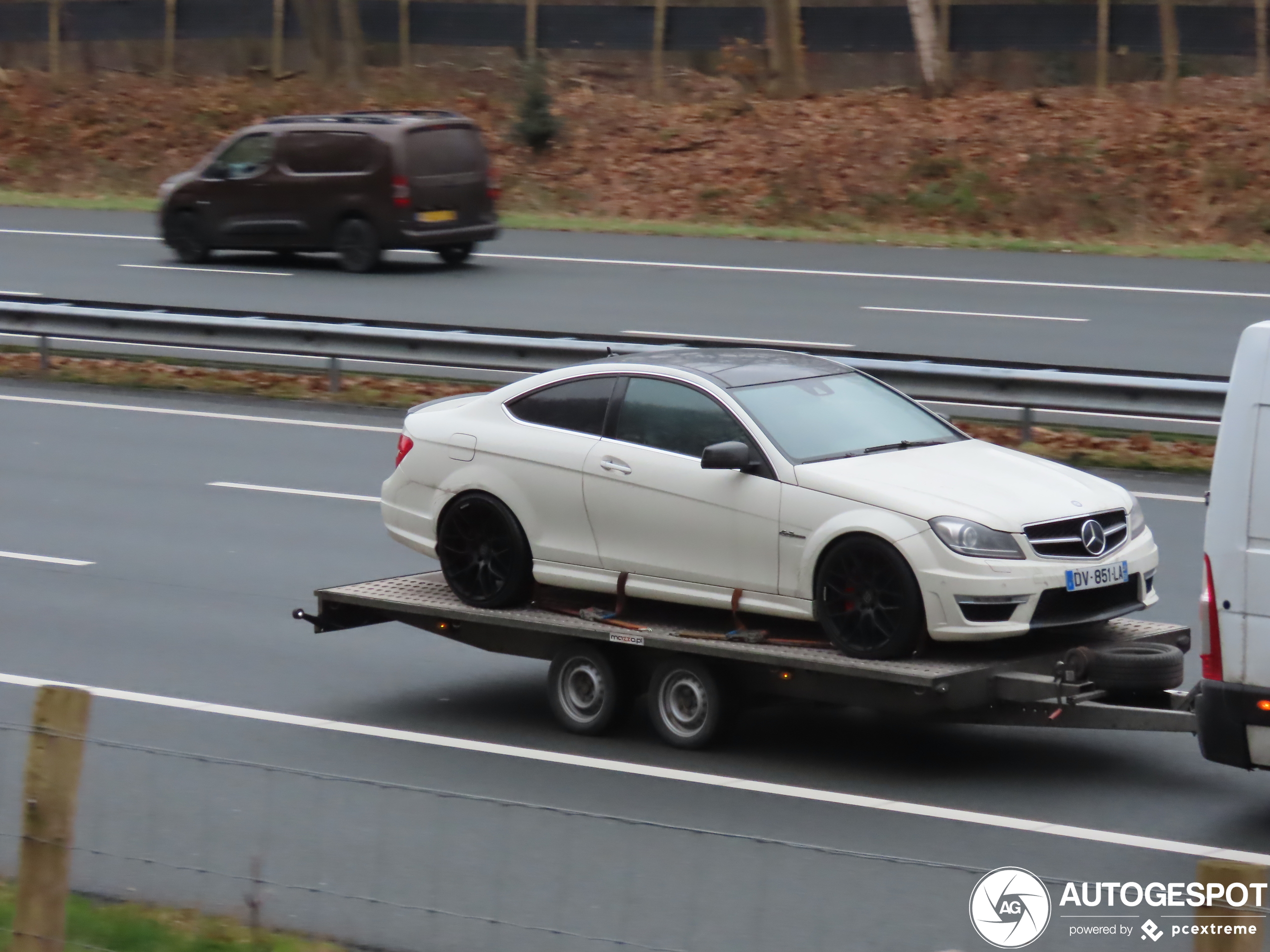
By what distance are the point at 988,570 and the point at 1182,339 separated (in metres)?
13.1

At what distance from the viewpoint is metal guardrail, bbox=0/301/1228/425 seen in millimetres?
15539

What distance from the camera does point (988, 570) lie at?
8.13 m

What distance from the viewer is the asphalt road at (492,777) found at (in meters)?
6.51

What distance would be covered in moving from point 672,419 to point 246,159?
19.6m

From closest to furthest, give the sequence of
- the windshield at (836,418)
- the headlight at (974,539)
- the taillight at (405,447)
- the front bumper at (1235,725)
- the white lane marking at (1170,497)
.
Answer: the front bumper at (1235,725) < the headlight at (974,539) < the windshield at (836,418) < the taillight at (405,447) < the white lane marking at (1170,497)

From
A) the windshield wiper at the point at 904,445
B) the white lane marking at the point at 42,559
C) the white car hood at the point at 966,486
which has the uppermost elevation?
the windshield wiper at the point at 904,445

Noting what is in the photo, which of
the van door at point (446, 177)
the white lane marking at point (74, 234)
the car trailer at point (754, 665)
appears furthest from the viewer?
the white lane marking at point (74, 234)

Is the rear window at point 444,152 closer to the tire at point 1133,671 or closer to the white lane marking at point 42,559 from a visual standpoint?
the white lane marking at point 42,559

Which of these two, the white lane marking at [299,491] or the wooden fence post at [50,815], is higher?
the wooden fence post at [50,815]

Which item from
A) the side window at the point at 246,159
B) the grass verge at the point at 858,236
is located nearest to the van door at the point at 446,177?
the side window at the point at 246,159

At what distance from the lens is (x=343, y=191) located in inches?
1054

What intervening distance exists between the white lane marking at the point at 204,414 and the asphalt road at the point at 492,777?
360 centimetres

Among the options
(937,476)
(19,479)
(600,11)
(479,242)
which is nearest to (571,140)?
(600,11)

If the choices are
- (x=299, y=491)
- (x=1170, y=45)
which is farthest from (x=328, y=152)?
(x=1170, y=45)
